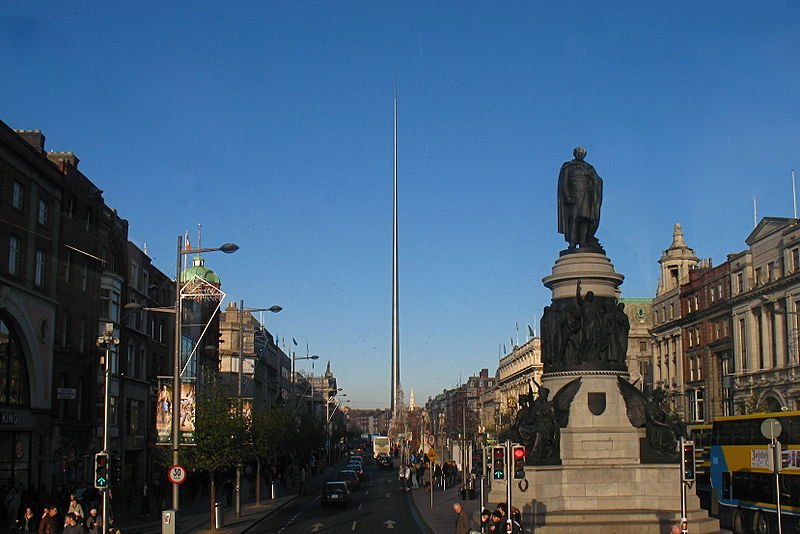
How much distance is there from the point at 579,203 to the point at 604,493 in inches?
429

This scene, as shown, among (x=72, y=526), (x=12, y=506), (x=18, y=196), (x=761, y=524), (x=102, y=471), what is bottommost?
(x=761, y=524)

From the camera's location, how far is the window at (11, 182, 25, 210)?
45.8 m

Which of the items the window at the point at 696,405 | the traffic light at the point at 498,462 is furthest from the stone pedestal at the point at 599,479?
the window at the point at 696,405

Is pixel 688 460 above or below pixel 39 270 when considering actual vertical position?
below

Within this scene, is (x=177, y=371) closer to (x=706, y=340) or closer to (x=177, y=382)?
(x=177, y=382)

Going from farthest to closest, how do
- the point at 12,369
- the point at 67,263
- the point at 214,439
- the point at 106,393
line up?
the point at 67,263
the point at 12,369
the point at 214,439
the point at 106,393

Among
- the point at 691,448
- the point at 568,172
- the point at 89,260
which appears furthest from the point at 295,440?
the point at 691,448

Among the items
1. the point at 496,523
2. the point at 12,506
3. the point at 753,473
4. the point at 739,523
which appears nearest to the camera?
the point at 496,523

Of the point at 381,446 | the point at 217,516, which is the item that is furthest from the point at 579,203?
the point at 381,446

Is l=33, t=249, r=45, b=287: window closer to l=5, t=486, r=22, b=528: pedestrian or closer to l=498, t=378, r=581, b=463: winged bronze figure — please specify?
l=5, t=486, r=22, b=528: pedestrian

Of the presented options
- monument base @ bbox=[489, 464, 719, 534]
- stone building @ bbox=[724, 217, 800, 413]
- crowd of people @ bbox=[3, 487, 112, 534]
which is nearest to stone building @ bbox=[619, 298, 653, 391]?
stone building @ bbox=[724, 217, 800, 413]

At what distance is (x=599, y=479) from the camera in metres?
31.9

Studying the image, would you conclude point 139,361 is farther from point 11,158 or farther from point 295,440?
point 11,158

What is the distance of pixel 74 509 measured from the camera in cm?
2977
